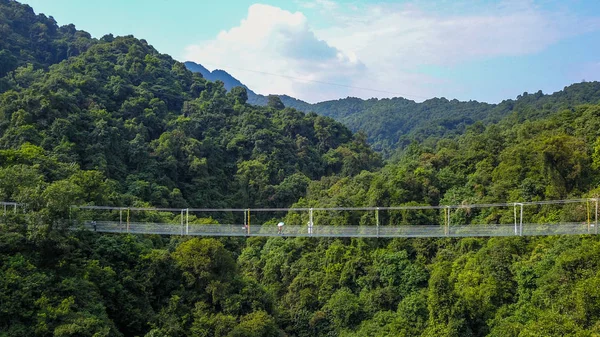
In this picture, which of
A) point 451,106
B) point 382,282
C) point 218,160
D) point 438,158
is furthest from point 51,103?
point 451,106

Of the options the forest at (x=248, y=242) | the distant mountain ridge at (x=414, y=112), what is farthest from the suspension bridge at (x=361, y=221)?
the distant mountain ridge at (x=414, y=112)

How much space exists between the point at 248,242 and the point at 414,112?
44.4 m

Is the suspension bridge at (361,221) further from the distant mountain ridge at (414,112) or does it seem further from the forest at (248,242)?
the distant mountain ridge at (414,112)

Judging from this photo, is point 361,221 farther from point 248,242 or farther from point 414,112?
point 414,112

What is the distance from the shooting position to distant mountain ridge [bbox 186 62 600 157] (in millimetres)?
41562

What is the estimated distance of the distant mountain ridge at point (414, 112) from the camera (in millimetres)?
41562

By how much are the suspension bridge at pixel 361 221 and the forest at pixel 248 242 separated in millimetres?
270

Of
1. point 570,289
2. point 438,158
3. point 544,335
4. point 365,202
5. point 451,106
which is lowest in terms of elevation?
point 544,335

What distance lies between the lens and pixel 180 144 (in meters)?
24.0

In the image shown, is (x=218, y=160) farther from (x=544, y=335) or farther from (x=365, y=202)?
(x=544, y=335)

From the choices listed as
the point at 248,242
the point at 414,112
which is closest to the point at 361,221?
the point at 248,242

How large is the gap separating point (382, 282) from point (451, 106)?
48.3 meters

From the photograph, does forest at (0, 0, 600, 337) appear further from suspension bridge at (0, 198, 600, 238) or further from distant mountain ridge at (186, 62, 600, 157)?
distant mountain ridge at (186, 62, 600, 157)

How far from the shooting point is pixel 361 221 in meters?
18.4
